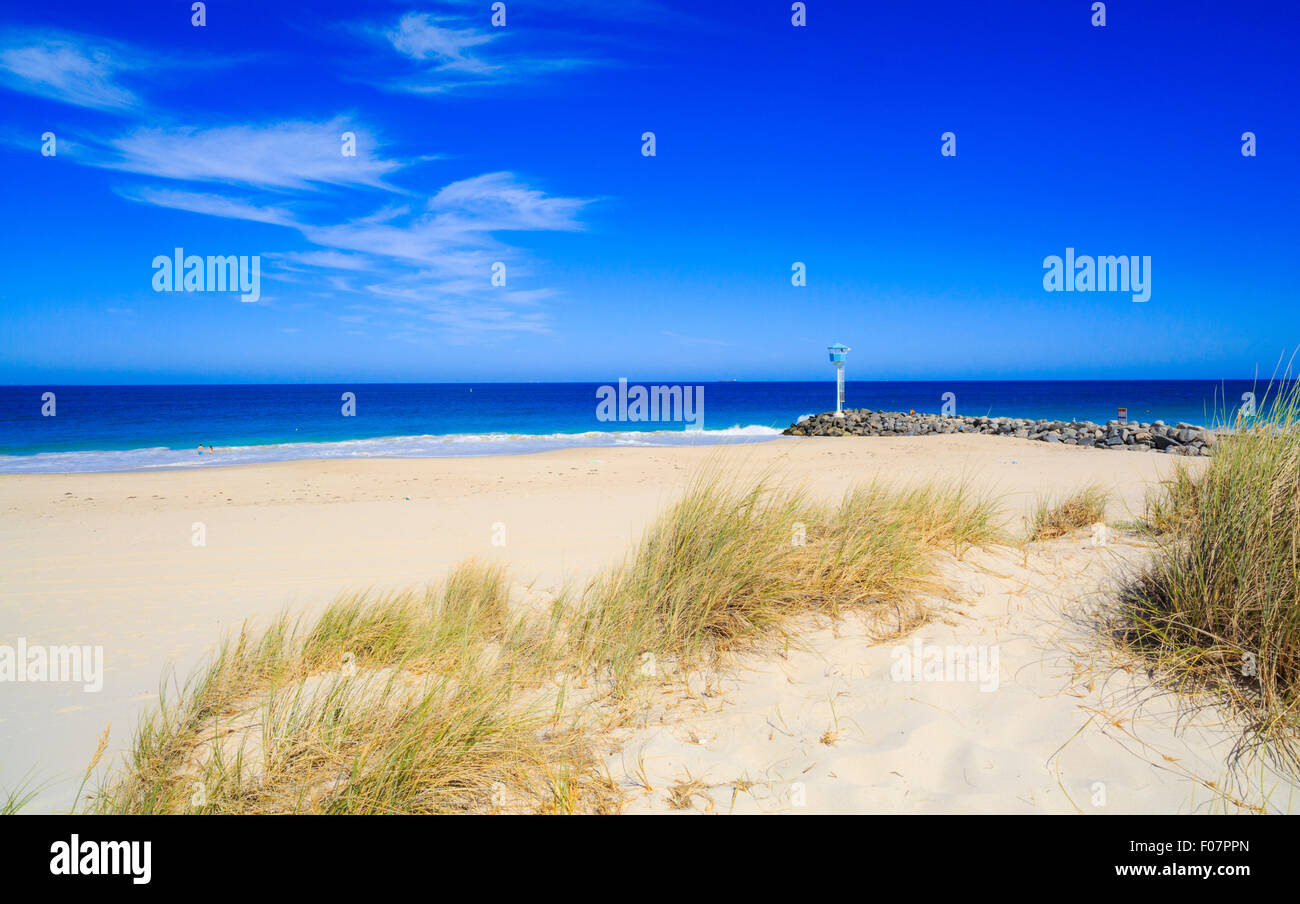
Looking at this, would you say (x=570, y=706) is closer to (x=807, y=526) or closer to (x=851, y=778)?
(x=851, y=778)

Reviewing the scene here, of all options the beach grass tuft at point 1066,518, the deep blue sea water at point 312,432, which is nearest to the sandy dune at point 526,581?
the beach grass tuft at point 1066,518

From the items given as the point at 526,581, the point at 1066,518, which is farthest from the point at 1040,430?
the point at 526,581

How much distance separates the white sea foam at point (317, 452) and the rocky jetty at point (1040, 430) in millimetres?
5716

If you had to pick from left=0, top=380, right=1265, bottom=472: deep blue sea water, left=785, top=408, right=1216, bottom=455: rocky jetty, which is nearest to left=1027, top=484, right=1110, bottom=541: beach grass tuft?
left=0, top=380, right=1265, bottom=472: deep blue sea water

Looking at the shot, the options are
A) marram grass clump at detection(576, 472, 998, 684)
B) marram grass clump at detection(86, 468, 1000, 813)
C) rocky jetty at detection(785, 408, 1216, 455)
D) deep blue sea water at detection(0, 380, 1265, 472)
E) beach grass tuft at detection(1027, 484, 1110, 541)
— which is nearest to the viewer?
marram grass clump at detection(86, 468, 1000, 813)

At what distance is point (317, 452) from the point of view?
78.2ft

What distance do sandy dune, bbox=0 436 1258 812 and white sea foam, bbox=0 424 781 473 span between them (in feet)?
19.4

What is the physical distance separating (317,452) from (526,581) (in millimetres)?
20948

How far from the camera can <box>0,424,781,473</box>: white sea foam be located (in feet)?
66.6

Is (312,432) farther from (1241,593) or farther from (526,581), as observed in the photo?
(1241,593)

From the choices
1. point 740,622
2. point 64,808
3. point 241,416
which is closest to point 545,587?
point 740,622

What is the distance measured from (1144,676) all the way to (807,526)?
7.79 feet

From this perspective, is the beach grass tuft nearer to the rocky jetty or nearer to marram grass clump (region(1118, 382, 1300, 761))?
marram grass clump (region(1118, 382, 1300, 761))
